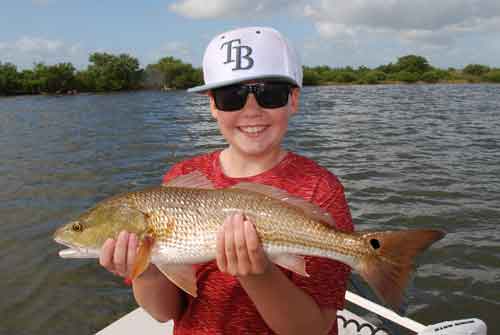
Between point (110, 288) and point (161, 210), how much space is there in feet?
17.2

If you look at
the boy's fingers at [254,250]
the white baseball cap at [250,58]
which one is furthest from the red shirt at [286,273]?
the white baseball cap at [250,58]

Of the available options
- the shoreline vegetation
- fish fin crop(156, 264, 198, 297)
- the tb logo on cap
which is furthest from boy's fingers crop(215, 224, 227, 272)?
the shoreline vegetation

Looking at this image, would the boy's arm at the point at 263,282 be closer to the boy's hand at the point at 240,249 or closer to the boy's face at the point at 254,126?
the boy's hand at the point at 240,249

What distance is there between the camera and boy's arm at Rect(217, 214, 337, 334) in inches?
83.6

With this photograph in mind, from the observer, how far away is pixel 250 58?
244 centimetres

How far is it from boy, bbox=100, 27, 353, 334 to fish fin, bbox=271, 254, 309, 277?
42 millimetres

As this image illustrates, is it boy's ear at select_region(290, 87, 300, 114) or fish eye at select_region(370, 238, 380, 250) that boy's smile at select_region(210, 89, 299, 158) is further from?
fish eye at select_region(370, 238, 380, 250)

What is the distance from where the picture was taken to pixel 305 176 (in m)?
2.55

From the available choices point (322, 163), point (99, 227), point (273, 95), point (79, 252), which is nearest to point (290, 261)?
point (273, 95)

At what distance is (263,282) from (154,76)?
366ft

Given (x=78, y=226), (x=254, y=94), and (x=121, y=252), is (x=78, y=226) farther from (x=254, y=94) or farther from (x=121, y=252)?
(x=254, y=94)

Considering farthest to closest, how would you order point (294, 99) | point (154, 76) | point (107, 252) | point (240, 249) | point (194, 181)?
1. point (154, 76)
2. point (294, 99)
3. point (194, 181)
4. point (107, 252)
5. point (240, 249)

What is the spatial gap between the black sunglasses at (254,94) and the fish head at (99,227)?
0.77 meters

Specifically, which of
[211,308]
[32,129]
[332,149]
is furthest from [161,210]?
[32,129]
